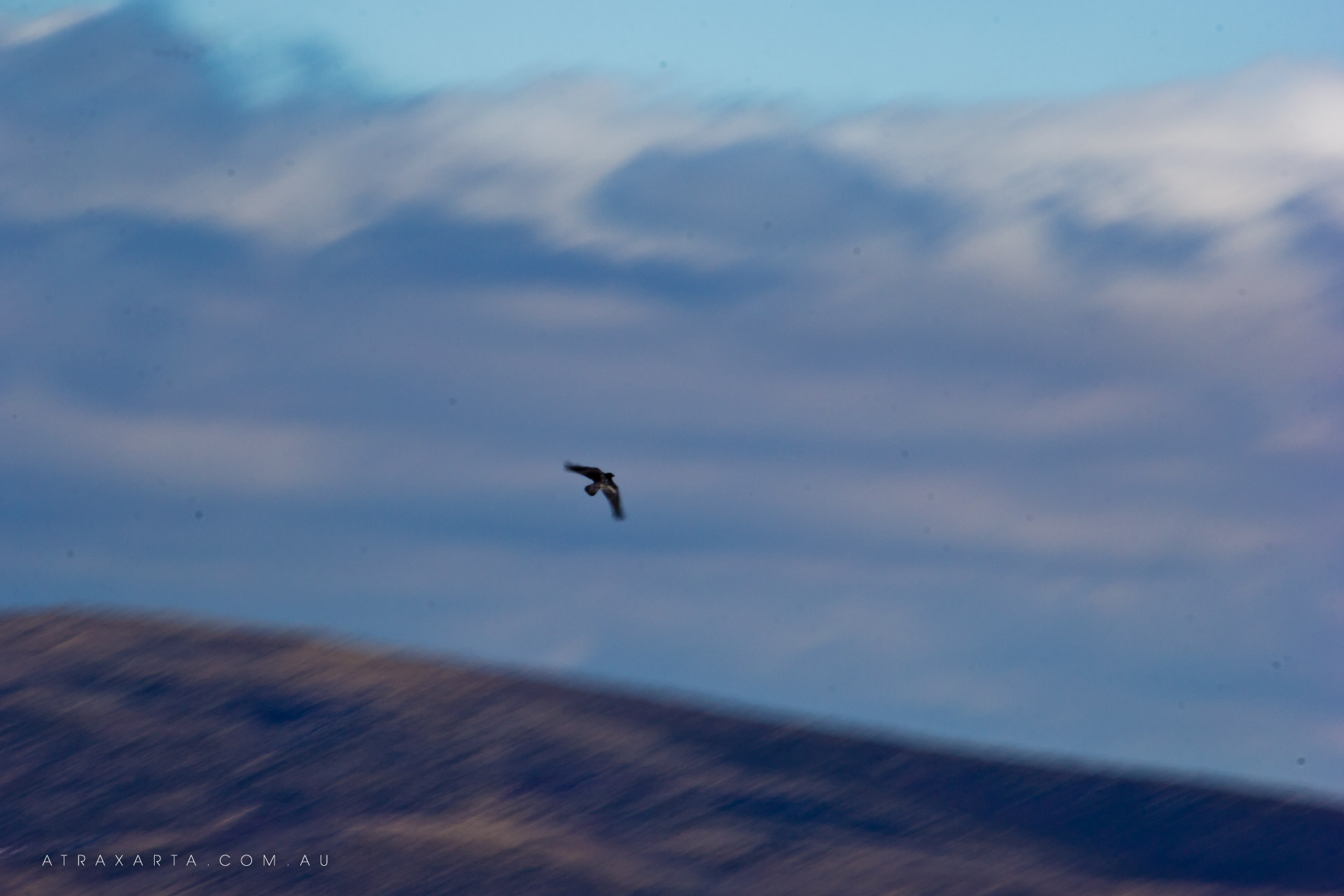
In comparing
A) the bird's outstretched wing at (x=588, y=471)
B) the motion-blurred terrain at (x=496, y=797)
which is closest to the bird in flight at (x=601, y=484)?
the bird's outstretched wing at (x=588, y=471)

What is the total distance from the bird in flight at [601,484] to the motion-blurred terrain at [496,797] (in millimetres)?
36275

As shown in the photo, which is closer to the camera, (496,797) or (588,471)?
(588,471)

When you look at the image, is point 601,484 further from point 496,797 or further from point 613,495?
point 496,797

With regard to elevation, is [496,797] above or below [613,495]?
below

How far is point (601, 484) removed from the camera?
3338 centimetres

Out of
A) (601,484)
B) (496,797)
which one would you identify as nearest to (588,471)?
(601,484)

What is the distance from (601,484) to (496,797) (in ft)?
149

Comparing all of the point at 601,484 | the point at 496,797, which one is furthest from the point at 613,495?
the point at 496,797

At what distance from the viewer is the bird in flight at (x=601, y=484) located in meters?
33.0

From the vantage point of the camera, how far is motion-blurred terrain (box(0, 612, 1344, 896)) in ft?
227

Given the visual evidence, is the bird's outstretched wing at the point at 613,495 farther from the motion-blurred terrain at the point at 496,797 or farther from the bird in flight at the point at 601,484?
the motion-blurred terrain at the point at 496,797

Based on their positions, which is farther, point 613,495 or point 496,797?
point 496,797

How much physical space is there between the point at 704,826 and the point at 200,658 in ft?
88.2

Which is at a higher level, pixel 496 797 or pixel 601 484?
pixel 601 484
